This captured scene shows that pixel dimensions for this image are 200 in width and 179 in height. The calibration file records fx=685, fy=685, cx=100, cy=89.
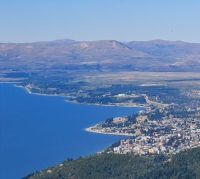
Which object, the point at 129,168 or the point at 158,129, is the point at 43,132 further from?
the point at 129,168

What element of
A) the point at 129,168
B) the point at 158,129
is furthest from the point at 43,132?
the point at 129,168

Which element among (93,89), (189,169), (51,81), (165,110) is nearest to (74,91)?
(93,89)

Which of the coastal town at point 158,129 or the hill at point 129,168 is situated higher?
the hill at point 129,168

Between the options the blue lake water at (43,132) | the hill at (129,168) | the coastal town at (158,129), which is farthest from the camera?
the blue lake water at (43,132)

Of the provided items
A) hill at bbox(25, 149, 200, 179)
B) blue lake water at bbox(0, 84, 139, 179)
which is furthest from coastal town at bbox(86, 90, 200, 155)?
hill at bbox(25, 149, 200, 179)

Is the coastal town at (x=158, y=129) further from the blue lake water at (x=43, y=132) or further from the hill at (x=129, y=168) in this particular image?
the hill at (x=129, y=168)

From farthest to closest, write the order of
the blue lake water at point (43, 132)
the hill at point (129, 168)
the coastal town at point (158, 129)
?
the blue lake water at point (43, 132), the coastal town at point (158, 129), the hill at point (129, 168)

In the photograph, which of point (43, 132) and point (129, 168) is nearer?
point (129, 168)

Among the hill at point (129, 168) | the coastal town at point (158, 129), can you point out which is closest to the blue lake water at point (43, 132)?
the coastal town at point (158, 129)

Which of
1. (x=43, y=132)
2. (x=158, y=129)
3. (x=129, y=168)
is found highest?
(x=129, y=168)
